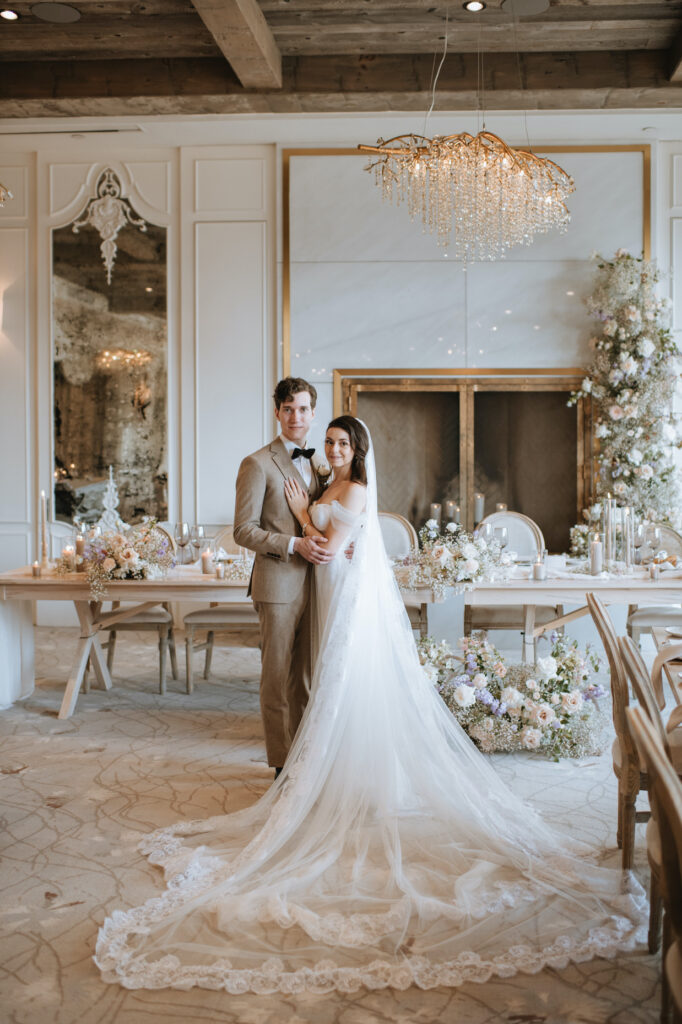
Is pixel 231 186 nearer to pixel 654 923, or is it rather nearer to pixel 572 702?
pixel 572 702

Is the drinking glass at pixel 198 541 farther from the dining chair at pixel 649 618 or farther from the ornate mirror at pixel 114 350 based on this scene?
the dining chair at pixel 649 618

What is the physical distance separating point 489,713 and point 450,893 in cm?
168

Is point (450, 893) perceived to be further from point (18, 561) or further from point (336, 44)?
point (18, 561)

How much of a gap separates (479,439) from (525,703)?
3.61 metres

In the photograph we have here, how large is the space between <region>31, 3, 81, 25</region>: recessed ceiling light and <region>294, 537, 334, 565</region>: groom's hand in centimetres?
390

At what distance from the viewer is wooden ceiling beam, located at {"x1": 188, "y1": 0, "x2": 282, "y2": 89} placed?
4990mm

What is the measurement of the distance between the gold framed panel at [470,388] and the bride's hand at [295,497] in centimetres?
369

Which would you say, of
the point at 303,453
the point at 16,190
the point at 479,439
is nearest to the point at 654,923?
the point at 303,453

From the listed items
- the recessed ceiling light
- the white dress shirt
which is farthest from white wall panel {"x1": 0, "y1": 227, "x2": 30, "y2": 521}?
the white dress shirt

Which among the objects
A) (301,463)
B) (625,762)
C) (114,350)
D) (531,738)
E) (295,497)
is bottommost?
(531,738)

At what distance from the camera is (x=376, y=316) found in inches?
299

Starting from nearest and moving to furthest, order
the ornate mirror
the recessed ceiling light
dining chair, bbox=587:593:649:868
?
dining chair, bbox=587:593:649:868 → the recessed ceiling light → the ornate mirror

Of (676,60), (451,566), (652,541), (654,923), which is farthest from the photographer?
(676,60)

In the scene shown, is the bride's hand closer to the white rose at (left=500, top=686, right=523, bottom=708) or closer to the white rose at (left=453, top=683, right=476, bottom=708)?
the white rose at (left=453, top=683, right=476, bottom=708)
